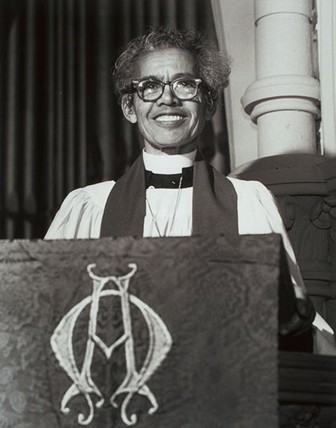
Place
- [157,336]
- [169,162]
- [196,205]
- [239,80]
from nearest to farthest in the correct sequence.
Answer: [157,336]
[196,205]
[169,162]
[239,80]

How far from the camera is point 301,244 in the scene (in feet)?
14.5

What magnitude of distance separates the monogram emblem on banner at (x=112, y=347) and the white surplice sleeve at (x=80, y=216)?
1.16 metres

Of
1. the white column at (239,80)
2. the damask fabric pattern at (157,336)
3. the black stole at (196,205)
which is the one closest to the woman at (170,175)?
the black stole at (196,205)

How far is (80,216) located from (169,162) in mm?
354

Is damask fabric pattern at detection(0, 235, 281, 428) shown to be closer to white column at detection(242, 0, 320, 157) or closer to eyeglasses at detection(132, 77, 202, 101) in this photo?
eyeglasses at detection(132, 77, 202, 101)

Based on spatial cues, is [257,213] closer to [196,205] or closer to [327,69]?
[196,205]

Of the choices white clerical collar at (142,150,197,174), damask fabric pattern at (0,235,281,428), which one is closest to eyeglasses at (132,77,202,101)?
white clerical collar at (142,150,197,174)

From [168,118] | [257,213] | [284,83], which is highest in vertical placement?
[284,83]

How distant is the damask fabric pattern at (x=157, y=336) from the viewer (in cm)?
212

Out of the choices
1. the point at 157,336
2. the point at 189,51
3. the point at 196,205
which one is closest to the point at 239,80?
the point at 189,51

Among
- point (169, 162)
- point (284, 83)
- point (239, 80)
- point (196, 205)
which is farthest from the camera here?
point (239, 80)

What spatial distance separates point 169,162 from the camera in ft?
11.4

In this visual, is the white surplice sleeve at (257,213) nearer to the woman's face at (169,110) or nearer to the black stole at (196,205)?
the black stole at (196,205)

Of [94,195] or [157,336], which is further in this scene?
[94,195]
